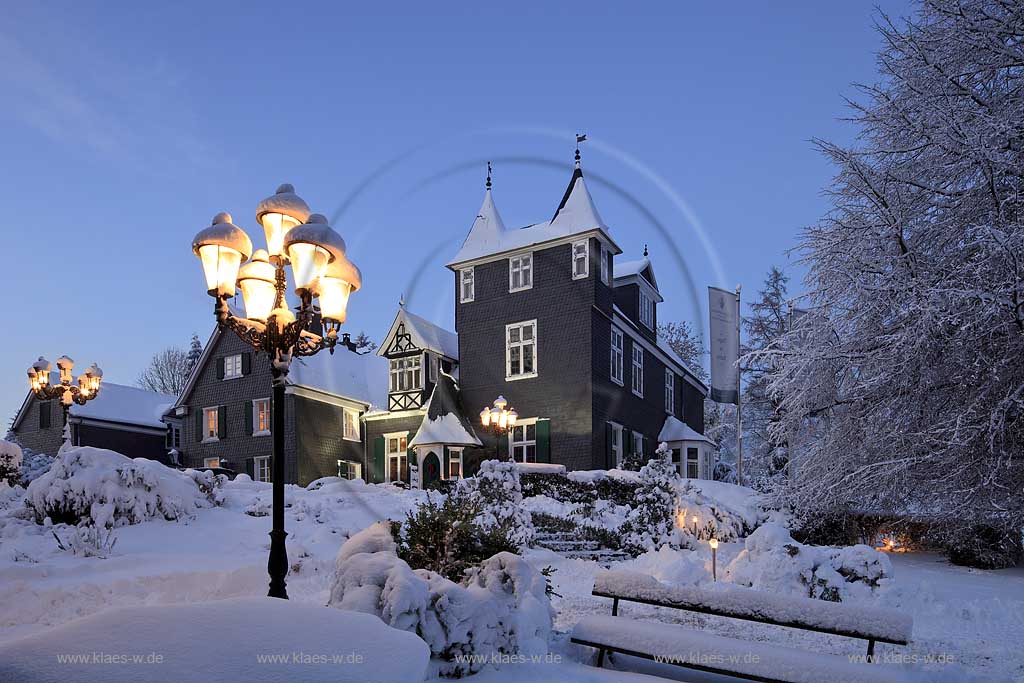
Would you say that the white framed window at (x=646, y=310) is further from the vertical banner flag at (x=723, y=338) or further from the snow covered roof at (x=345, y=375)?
the snow covered roof at (x=345, y=375)

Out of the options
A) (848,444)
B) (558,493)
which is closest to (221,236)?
(848,444)

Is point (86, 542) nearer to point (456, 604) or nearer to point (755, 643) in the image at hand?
point (456, 604)

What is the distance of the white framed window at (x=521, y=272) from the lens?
86.1 ft

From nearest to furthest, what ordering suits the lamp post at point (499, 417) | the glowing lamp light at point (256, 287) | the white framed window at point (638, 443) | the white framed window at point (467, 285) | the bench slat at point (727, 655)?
the bench slat at point (727, 655) < the glowing lamp light at point (256, 287) < the lamp post at point (499, 417) < the white framed window at point (467, 285) < the white framed window at point (638, 443)

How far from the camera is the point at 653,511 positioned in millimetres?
17969

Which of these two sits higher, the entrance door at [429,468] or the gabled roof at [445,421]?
the gabled roof at [445,421]

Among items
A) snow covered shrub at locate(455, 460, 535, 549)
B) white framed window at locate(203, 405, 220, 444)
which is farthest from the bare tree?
snow covered shrub at locate(455, 460, 535, 549)

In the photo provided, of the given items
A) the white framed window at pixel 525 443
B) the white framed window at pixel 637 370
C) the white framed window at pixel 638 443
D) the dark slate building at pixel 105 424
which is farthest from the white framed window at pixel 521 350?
the dark slate building at pixel 105 424

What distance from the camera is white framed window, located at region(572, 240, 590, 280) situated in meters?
25.2

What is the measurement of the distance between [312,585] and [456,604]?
4975mm

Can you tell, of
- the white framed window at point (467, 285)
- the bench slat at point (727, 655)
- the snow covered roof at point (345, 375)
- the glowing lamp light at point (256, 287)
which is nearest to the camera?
the bench slat at point (727, 655)

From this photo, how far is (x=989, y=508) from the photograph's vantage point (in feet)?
29.4

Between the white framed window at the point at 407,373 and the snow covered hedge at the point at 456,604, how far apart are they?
21.3 metres

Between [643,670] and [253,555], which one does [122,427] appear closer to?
[253,555]
